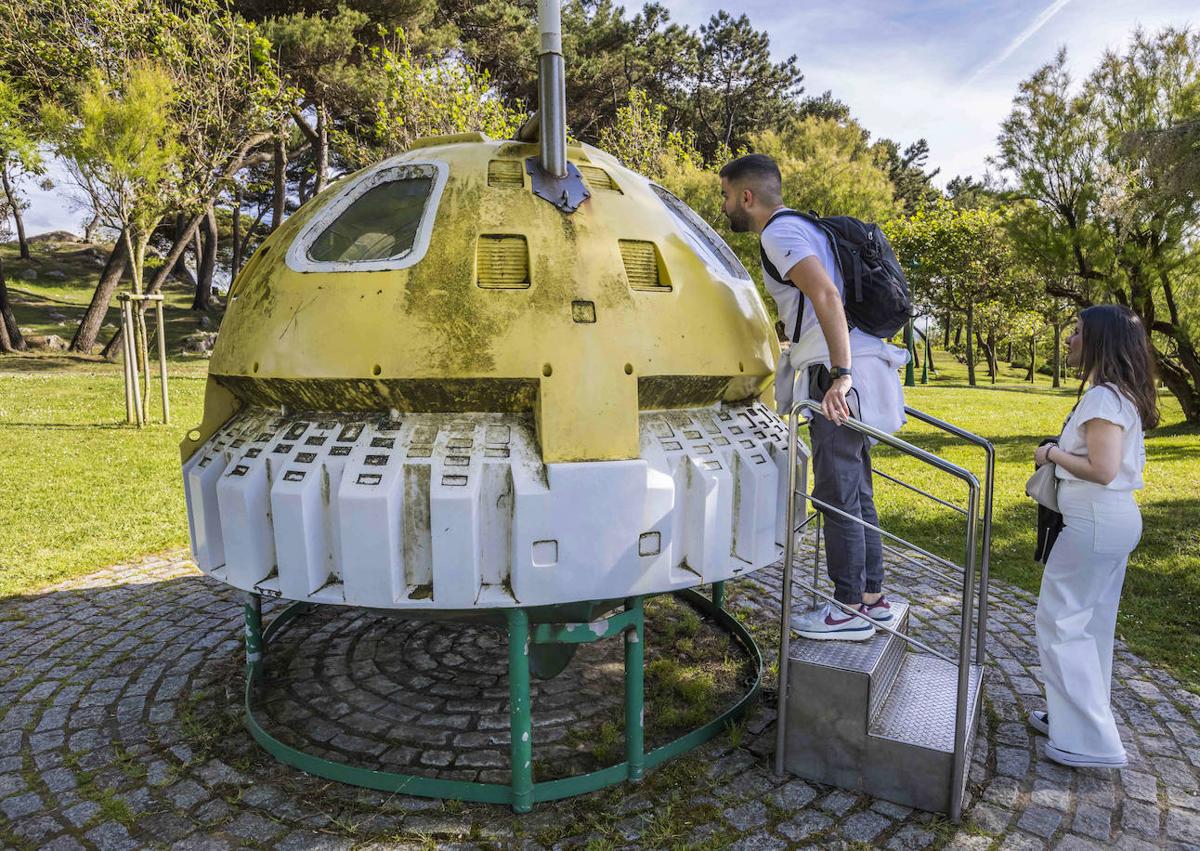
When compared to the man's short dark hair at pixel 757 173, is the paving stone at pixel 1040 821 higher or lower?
lower

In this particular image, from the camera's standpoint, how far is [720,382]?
355cm

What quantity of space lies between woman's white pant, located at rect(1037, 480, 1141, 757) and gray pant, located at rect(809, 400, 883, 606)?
920mm

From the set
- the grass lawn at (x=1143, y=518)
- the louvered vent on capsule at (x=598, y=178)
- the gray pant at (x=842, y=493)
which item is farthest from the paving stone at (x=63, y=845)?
the grass lawn at (x=1143, y=518)

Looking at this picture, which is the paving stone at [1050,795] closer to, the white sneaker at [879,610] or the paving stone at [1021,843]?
the paving stone at [1021,843]

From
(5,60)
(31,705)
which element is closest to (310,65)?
(5,60)

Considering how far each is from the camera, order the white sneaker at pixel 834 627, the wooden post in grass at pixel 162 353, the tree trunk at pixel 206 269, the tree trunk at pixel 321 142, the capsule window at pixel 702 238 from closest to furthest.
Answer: the white sneaker at pixel 834 627 → the capsule window at pixel 702 238 → the wooden post in grass at pixel 162 353 → the tree trunk at pixel 321 142 → the tree trunk at pixel 206 269

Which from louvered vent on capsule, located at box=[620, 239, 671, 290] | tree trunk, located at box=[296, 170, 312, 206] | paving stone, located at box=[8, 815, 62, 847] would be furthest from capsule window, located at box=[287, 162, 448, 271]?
tree trunk, located at box=[296, 170, 312, 206]

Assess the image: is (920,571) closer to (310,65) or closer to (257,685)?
(257,685)

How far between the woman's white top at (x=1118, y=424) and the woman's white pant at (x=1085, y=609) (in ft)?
0.24

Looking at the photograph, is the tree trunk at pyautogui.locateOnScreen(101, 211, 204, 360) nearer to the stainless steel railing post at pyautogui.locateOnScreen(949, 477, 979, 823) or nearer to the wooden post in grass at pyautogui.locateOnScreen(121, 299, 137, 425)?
the wooden post in grass at pyautogui.locateOnScreen(121, 299, 137, 425)

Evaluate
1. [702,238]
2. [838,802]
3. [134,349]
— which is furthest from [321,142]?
[838,802]

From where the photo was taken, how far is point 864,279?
3.55 metres

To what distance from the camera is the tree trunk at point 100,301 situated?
2255cm

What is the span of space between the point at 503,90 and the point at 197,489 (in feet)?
78.8
